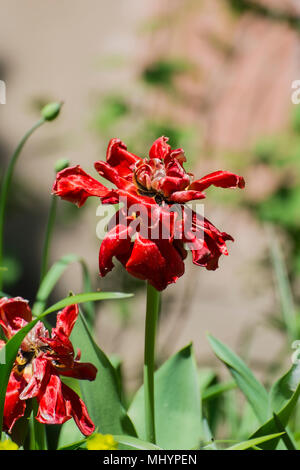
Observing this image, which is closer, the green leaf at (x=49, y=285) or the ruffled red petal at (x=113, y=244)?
the ruffled red petal at (x=113, y=244)

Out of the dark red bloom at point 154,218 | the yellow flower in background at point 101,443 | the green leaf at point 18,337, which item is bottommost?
the yellow flower in background at point 101,443

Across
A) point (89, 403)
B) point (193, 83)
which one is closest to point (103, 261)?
point (89, 403)

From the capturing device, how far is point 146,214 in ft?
1.46

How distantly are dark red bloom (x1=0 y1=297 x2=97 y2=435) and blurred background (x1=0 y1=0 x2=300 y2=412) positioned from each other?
2.87ft

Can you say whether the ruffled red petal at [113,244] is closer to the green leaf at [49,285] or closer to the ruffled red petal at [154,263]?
the ruffled red petal at [154,263]

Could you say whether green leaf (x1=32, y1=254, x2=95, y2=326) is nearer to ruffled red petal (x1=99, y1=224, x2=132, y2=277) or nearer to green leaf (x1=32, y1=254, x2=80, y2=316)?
green leaf (x1=32, y1=254, x2=80, y2=316)

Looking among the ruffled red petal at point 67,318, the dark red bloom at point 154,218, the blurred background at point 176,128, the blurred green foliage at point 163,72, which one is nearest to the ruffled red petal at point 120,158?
the dark red bloom at point 154,218

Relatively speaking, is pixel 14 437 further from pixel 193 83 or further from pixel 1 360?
pixel 193 83

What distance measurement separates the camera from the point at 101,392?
526 mm

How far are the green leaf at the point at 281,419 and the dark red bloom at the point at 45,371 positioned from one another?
14 centimetres

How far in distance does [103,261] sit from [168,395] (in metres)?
0.21

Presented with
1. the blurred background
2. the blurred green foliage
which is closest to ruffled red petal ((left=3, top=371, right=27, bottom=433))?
the blurred background

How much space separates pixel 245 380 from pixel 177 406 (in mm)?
71

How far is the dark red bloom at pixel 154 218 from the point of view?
0.43 meters
